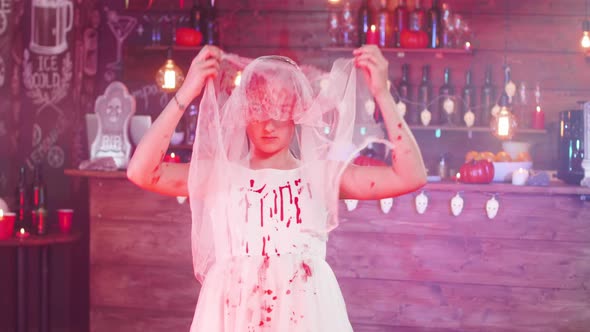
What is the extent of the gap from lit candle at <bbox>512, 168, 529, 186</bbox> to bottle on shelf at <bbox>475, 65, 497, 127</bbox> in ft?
2.80

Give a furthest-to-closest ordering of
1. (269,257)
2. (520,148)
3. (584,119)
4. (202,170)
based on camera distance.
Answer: (520,148) < (584,119) < (202,170) < (269,257)

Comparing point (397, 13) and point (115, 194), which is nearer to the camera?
point (115, 194)

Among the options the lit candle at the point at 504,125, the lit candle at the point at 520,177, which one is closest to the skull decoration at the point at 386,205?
the lit candle at the point at 520,177

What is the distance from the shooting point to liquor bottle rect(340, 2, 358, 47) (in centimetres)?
452

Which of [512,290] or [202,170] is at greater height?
[202,170]

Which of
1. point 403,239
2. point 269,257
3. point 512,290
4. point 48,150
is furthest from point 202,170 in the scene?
point 48,150

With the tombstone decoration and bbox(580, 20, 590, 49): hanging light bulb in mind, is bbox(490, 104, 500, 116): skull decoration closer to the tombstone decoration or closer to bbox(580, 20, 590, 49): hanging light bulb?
bbox(580, 20, 590, 49): hanging light bulb

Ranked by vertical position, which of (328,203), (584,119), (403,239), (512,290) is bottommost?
(512,290)

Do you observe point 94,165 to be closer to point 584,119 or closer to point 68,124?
point 68,124

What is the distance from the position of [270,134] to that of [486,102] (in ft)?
10.3

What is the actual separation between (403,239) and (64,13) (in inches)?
103

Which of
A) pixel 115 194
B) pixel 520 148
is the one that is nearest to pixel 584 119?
pixel 520 148

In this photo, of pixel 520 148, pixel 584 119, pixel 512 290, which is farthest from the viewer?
pixel 520 148

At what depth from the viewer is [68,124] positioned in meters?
4.57
